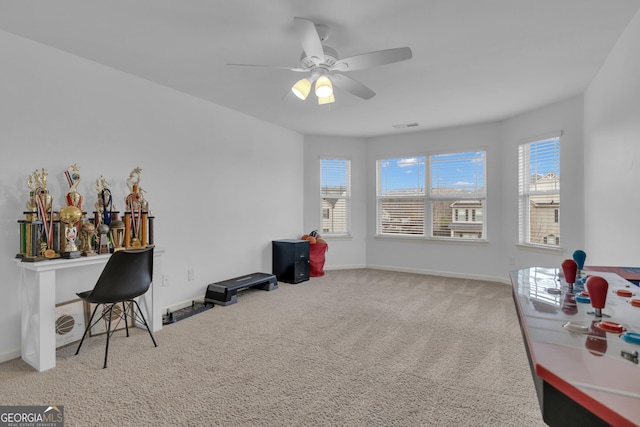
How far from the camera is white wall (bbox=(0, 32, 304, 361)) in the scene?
2.50 meters

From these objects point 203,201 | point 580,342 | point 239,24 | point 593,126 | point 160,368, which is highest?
point 239,24

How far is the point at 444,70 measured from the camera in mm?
3084

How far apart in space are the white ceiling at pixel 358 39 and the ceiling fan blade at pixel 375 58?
10.0 inches

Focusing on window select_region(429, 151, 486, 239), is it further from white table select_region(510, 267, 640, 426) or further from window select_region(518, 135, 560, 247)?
white table select_region(510, 267, 640, 426)

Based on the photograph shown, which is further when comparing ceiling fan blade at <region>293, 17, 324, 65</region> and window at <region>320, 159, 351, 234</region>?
window at <region>320, 159, 351, 234</region>

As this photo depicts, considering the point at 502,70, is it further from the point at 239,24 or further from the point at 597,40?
the point at 239,24

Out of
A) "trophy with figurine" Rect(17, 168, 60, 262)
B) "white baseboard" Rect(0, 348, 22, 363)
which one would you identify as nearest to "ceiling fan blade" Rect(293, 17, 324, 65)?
"trophy with figurine" Rect(17, 168, 60, 262)

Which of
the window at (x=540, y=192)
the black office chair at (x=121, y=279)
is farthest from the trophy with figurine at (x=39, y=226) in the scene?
the window at (x=540, y=192)

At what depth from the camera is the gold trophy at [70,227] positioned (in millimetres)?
2508

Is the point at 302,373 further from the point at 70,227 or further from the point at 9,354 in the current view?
the point at 9,354

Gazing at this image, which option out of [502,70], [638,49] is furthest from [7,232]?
[638,49]

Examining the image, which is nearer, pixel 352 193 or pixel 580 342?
pixel 580 342

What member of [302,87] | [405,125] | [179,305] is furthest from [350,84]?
[179,305]

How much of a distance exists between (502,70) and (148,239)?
3772 millimetres
